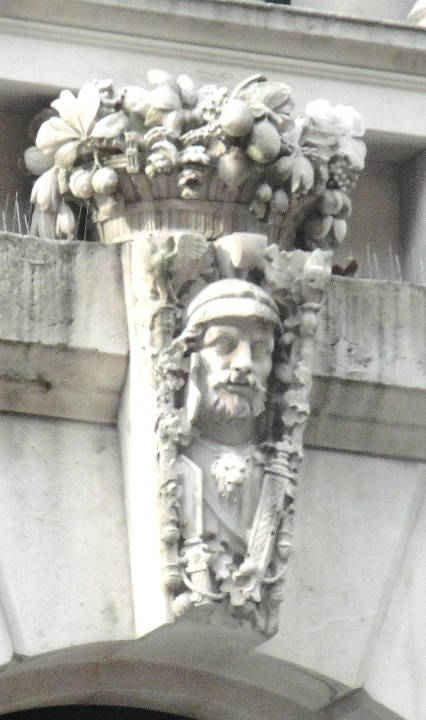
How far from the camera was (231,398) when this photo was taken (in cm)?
684

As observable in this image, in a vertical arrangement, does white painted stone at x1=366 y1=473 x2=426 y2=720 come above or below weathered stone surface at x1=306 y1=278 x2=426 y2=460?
below

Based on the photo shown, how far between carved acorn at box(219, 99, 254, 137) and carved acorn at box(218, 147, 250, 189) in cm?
7

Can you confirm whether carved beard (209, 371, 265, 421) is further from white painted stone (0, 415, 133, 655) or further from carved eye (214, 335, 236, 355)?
white painted stone (0, 415, 133, 655)

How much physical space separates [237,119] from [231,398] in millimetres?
826

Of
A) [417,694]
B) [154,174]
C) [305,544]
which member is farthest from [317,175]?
[417,694]

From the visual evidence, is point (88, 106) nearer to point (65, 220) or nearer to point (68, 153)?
point (68, 153)

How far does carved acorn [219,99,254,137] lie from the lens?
693cm

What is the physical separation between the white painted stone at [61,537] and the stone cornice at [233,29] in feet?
4.27

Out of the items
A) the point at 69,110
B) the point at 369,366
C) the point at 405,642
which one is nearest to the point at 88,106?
the point at 69,110

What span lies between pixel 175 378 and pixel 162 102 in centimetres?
84

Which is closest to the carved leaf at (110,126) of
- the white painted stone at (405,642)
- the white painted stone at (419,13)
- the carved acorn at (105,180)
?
the carved acorn at (105,180)

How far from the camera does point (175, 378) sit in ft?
22.6

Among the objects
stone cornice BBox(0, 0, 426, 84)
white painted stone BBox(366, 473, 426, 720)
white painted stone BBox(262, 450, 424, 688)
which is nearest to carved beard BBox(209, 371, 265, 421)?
white painted stone BBox(262, 450, 424, 688)

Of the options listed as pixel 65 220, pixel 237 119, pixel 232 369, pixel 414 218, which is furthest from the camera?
pixel 414 218
